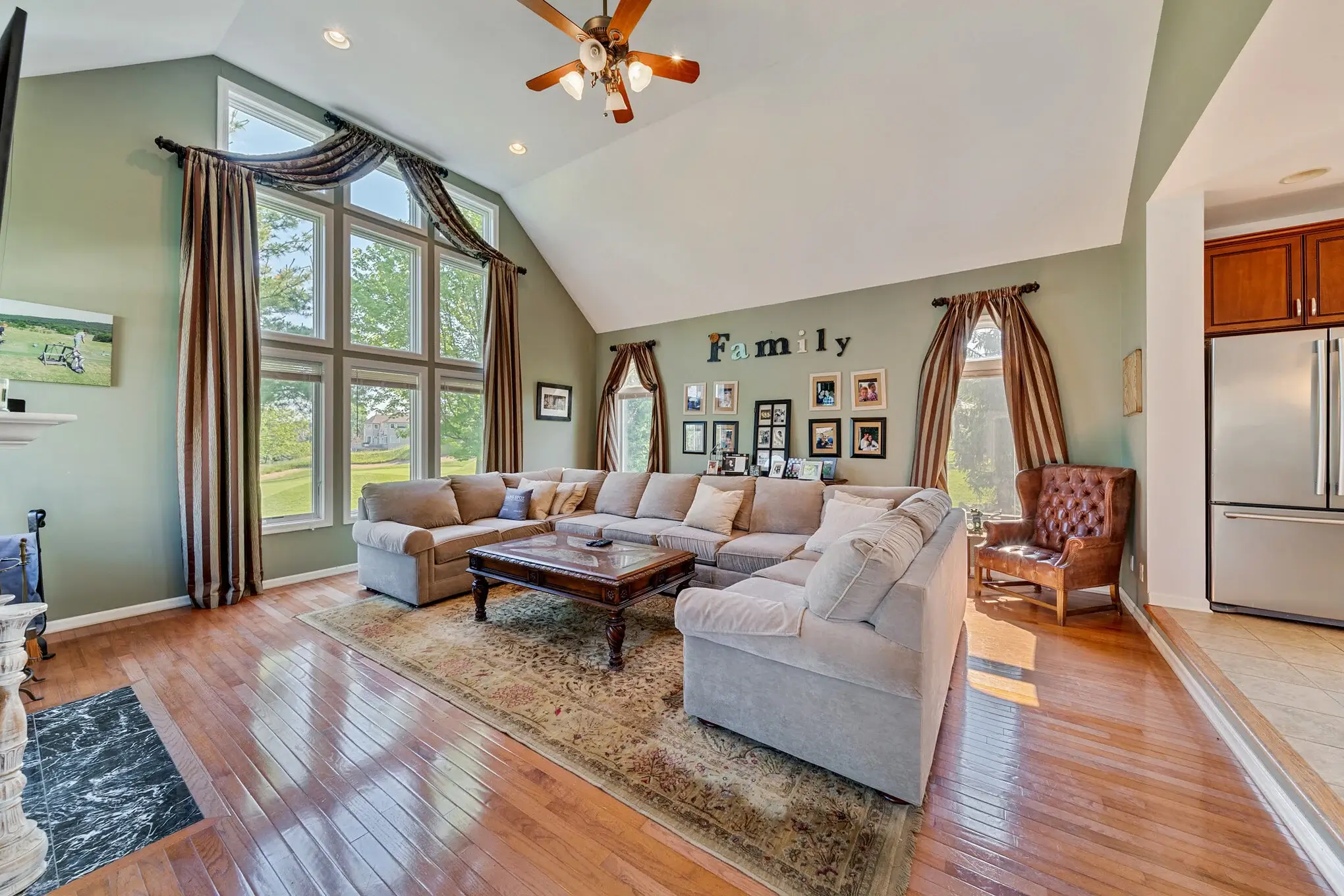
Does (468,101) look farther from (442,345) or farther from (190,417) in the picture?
(190,417)

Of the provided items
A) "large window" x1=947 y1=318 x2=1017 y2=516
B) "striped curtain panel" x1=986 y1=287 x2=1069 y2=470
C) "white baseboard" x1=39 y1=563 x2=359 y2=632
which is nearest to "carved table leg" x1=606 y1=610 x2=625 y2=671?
"white baseboard" x1=39 y1=563 x2=359 y2=632

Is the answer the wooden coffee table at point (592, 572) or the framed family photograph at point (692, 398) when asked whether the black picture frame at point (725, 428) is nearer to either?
the framed family photograph at point (692, 398)

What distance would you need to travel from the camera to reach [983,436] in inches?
180

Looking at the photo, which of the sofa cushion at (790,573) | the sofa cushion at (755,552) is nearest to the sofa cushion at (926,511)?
the sofa cushion at (790,573)

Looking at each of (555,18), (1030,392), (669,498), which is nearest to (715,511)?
(669,498)

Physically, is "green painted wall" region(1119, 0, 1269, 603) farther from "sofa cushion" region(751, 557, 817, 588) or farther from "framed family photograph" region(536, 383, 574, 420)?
"framed family photograph" region(536, 383, 574, 420)

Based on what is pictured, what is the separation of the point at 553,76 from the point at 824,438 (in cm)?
393

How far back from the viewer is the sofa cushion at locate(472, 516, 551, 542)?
4.31m

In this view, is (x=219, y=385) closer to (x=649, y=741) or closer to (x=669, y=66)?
(x=669, y=66)

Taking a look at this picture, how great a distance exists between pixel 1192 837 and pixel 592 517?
4.15m

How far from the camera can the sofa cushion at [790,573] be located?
2.81 metres

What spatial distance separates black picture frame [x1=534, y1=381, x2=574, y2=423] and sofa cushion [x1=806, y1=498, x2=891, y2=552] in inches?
157

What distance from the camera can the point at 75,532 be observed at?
10.7 ft

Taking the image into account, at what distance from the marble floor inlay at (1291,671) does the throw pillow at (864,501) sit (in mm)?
1694
